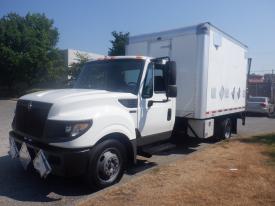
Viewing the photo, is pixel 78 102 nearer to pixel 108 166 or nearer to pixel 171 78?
pixel 108 166

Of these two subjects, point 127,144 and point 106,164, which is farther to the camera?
point 127,144

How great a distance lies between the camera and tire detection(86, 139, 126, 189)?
5055 mm

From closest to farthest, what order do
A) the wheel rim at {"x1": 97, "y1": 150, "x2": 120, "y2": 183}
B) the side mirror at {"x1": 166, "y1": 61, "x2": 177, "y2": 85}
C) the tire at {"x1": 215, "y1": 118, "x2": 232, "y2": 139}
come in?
the wheel rim at {"x1": 97, "y1": 150, "x2": 120, "y2": 183}
the side mirror at {"x1": 166, "y1": 61, "x2": 177, "y2": 85}
the tire at {"x1": 215, "y1": 118, "x2": 232, "y2": 139}

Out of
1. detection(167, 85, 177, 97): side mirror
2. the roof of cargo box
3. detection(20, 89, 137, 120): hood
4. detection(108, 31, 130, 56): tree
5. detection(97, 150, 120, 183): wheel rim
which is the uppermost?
detection(108, 31, 130, 56): tree

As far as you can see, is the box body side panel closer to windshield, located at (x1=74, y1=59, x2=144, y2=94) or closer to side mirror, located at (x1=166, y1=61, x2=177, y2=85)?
side mirror, located at (x1=166, y1=61, x2=177, y2=85)

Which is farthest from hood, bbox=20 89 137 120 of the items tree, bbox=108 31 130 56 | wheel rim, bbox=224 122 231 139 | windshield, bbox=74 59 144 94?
tree, bbox=108 31 130 56

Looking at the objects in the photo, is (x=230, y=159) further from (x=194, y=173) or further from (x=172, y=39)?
(x=172, y=39)

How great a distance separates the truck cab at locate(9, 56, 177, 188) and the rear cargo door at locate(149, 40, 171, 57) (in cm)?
174

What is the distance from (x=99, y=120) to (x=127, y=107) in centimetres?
90

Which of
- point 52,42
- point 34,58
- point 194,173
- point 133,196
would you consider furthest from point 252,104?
point 52,42

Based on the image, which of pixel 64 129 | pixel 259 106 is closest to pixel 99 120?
pixel 64 129

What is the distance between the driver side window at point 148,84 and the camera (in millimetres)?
6219

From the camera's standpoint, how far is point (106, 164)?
5.30m

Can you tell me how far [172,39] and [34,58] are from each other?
102 feet
